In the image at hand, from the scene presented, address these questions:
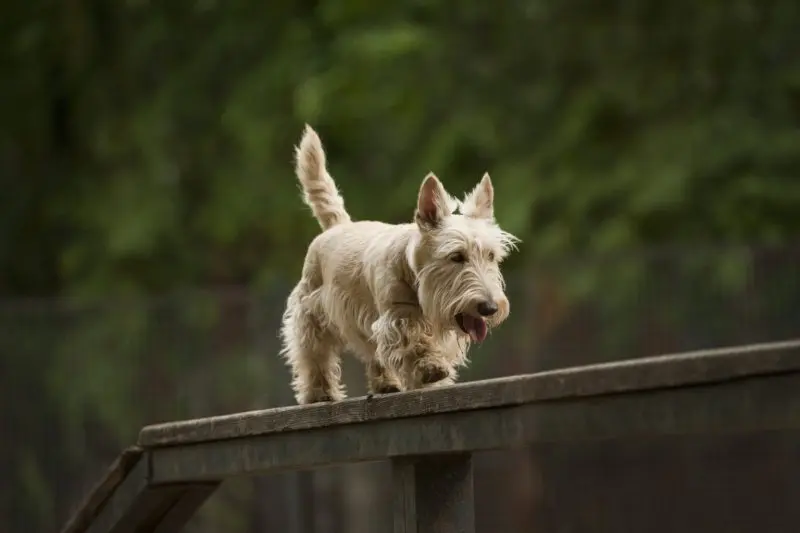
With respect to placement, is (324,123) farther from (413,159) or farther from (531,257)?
A: (531,257)

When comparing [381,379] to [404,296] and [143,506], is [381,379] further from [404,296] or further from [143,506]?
[143,506]

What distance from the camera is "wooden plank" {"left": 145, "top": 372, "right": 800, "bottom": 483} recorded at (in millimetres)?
3598

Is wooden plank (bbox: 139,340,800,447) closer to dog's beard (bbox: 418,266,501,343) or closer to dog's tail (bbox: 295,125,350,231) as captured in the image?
dog's beard (bbox: 418,266,501,343)

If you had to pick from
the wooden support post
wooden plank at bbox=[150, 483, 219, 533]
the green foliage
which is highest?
the green foliage

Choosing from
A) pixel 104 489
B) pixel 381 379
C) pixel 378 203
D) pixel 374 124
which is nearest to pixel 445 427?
pixel 381 379

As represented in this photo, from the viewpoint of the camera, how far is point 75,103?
1553 cm

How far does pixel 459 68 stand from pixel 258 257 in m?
2.89

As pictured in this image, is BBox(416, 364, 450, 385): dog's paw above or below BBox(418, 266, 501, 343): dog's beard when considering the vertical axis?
below

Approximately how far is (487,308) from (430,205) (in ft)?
1.50

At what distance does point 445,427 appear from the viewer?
15.1ft

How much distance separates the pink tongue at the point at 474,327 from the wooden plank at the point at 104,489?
211cm

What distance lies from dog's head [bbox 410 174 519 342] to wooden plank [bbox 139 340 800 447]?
0.36 m

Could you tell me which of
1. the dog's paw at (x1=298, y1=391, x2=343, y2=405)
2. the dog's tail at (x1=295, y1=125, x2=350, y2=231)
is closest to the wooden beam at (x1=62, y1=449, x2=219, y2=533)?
the dog's paw at (x1=298, y1=391, x2=343, y2=405)

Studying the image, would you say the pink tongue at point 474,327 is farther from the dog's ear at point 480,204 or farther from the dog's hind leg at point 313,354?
the dog's hind leg at point 313,354
